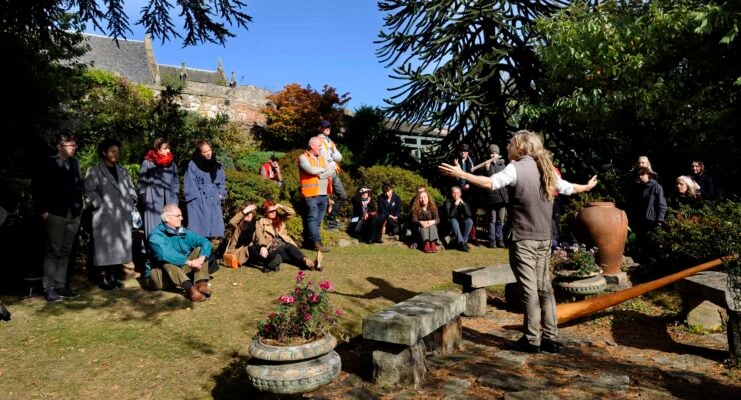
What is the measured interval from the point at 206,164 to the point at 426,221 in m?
4.37

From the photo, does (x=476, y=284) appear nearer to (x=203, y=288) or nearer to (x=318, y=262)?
(x=318, y=262)

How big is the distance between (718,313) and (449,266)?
404 cm

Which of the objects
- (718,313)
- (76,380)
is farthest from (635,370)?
(76,380)

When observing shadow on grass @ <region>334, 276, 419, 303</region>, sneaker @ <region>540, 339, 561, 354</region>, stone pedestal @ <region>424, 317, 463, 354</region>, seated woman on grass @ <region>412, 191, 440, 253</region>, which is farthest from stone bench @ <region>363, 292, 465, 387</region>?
seated woman on grass @ <region>412, 191, 440, 253</region>

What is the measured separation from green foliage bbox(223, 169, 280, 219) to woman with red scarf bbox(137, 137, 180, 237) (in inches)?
57.4

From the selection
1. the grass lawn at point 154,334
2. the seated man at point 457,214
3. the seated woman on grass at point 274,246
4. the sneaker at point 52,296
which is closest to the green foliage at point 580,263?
the grass lawn at point 154,334

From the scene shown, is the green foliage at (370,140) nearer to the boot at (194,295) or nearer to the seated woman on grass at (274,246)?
the seated woman on grass at (274,246)

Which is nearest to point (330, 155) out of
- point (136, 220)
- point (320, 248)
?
point (320, 248)

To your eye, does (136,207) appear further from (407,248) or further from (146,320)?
(407,248)

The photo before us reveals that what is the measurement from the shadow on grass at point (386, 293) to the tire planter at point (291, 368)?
9.76 feet

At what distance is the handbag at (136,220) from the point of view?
6934mm

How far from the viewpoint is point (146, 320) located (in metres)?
5.32

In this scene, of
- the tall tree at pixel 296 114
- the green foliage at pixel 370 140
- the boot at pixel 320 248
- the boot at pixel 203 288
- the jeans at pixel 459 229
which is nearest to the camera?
the boot at pixel 203 288

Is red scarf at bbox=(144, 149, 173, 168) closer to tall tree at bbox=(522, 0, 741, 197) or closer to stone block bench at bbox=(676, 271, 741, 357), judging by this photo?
stone block bench at bbox=(676, 271, 741, 357)
